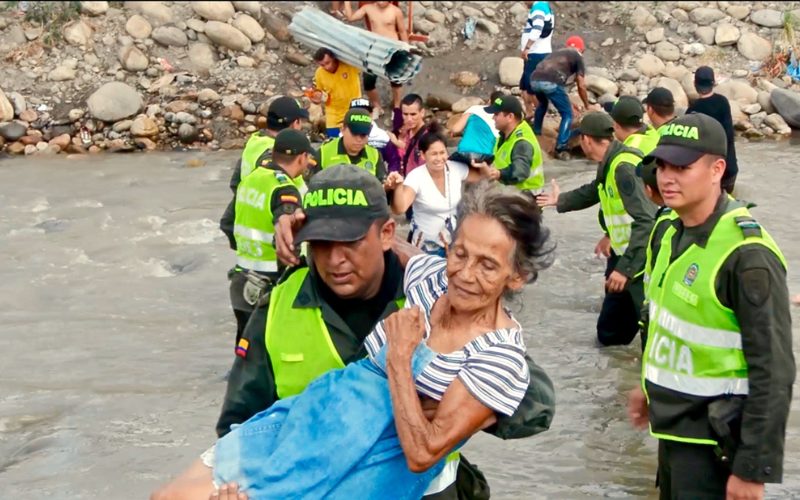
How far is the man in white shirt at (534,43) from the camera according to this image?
14.7 meters

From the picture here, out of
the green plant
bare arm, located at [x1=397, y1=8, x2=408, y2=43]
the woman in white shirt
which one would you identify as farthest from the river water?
the green plant

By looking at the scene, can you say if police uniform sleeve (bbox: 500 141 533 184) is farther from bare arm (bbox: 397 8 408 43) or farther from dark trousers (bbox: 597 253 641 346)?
bare arm (bbox: 397 8 408 43)

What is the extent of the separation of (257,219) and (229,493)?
12.8 feet

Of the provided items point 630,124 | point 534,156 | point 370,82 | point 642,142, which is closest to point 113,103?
point 370,82

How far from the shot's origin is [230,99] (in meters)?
16.0

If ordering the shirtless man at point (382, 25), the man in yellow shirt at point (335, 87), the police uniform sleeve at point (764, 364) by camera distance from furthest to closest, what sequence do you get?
the shirtless man at point (382, 25), the man in yellow shirt at point (335, 87), the police uniform sleeve at point (764, 364)

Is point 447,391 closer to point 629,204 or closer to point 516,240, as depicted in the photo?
point 516,240

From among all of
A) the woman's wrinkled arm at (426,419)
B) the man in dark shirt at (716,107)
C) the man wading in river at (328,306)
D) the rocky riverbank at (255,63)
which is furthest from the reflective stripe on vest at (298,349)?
the rocky riverbank at (255,63)

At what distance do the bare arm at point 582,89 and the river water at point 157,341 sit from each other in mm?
1405

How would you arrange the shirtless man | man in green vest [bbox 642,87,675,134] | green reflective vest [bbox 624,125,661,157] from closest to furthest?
green reflective vest [bbox 624,125,661,157]
man in green vest [bbox 642,87,675,134]
the shirtless man

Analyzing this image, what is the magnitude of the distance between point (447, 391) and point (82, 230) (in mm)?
9588

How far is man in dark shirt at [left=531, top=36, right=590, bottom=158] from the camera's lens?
13.8 meters

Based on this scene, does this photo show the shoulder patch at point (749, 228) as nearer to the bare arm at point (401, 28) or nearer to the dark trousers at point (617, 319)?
the dark trousers at point (617, 319)

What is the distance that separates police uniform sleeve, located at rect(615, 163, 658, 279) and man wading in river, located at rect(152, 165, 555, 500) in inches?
140
